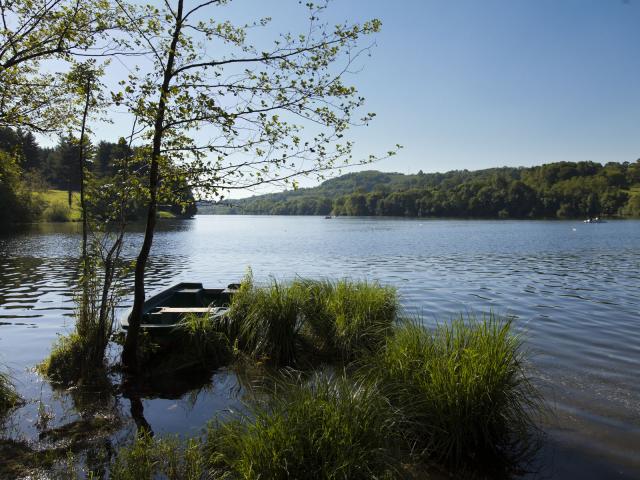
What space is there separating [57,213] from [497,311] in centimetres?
8603

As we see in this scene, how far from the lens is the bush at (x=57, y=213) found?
80781mm

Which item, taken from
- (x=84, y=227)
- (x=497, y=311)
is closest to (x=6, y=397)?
(x=84, y=227)

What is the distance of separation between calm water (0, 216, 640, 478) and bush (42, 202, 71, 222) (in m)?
44.3

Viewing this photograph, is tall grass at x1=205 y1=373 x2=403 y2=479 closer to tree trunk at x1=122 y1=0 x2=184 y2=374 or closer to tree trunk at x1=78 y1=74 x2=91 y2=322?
tree trunk at x1=122 y1=0 x2=184 y2=374

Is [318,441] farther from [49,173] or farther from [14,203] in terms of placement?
[49,173]

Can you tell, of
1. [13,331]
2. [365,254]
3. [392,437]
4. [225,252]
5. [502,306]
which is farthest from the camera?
[225,252]

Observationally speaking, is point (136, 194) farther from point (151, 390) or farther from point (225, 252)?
point (225, 252)

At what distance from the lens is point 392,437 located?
5238 mm

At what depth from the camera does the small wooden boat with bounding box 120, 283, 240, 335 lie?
1001 centimetres

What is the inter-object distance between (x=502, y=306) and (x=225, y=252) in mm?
32172

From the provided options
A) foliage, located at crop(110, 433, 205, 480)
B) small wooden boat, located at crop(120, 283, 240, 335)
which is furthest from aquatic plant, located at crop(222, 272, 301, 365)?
foliage, located at crop(110, 433, 205, 480)

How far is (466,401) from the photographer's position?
587 cm

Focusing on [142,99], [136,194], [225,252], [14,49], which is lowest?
[225,252]

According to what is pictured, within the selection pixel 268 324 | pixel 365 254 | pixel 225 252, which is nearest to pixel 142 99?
pixel 268 324
